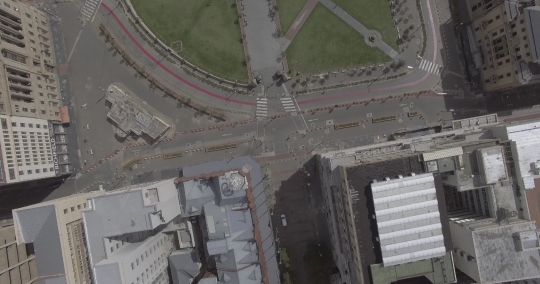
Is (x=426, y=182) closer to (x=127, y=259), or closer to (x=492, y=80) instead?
(x=492, y=80)

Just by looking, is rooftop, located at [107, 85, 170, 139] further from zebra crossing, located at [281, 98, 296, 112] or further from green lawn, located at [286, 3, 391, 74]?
green lawn, located at [286, 3, 391, 74]

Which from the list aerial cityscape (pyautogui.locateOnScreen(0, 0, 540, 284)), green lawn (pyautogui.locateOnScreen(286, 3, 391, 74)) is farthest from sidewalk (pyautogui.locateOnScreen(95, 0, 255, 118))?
green lawn (pyautogui.locateOnScreen(286, 3, 391, 74))

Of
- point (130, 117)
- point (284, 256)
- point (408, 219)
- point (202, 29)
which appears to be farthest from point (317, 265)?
point (202, 29)

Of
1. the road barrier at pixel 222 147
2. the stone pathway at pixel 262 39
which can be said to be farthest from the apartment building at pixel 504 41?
the road barrier at pixel 222 147

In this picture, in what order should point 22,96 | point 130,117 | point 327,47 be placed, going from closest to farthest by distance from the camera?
point 22,96, point 130,117, point 327,47

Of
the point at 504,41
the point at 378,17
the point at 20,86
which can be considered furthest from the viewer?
the point at 378,17

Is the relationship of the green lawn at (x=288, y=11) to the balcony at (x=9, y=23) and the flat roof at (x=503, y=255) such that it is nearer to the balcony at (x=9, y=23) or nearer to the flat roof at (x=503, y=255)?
the balcony at (x=9, y=23)

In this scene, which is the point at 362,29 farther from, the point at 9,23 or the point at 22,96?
the point at 9,23
